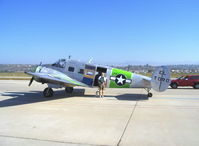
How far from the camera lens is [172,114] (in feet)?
27.7

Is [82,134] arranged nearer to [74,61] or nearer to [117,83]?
[117,83]

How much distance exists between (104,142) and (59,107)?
17.1 feet

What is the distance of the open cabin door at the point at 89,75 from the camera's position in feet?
43.8

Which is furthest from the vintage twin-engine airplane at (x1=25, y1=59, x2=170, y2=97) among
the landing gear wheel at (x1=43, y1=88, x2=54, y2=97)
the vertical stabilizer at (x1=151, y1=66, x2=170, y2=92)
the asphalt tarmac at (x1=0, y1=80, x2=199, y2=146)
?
the asphalt tarmac at (x1=0, y1=80, x2=199, y2=146)

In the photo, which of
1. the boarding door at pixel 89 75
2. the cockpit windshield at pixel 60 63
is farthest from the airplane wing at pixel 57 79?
the cockpit windshield at pixel 60 63

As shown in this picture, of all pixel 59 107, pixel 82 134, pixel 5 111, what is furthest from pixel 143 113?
pixel 5 111

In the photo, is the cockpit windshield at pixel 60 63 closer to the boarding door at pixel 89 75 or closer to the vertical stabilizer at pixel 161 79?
the boarding door at pixel 89 75

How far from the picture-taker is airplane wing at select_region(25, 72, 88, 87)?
1121 cm

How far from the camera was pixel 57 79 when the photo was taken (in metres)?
11.6

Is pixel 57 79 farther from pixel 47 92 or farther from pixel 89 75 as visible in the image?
pixel 89 75

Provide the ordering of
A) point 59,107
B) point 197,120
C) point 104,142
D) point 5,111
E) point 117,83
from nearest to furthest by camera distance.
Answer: point 104,142 → point 197,120 → point 5,111 → point 59,107 → point 117,83

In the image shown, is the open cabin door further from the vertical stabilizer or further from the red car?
the red car

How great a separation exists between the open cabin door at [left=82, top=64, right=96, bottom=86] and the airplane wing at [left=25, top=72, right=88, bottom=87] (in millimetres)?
419

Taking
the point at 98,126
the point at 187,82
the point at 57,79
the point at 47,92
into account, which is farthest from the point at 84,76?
the point at 187,82
